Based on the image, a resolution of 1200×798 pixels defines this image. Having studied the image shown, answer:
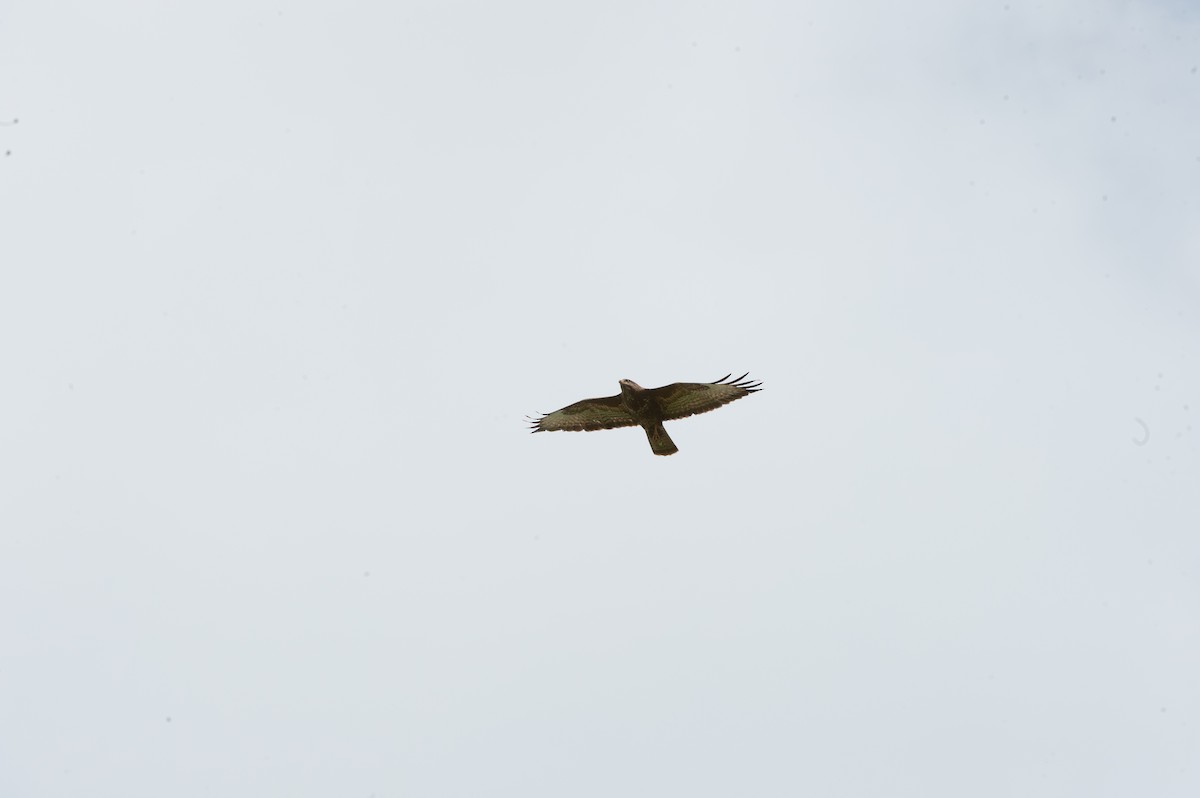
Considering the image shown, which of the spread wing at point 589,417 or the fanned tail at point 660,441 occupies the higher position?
the spread wing at point 589,417

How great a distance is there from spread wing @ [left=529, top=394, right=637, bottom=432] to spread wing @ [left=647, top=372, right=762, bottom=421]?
893mm

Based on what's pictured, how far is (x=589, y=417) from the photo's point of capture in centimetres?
2533

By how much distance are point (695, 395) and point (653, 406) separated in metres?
0.88

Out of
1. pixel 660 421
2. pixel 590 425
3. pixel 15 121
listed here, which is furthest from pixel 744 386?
pixel 15 121

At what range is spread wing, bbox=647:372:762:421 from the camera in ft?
78.3

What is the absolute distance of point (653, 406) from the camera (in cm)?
2422

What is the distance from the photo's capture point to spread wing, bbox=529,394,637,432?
2472 cm

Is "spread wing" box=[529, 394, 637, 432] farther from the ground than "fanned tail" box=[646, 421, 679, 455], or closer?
farther from the ground

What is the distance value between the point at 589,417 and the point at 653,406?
174 centimetres

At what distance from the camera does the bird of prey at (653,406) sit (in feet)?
78.4

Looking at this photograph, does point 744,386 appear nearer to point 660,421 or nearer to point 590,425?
point 660,421

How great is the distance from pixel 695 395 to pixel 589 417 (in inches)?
99.4

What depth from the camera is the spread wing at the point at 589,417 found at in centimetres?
2472

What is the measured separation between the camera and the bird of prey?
78.4 feet
